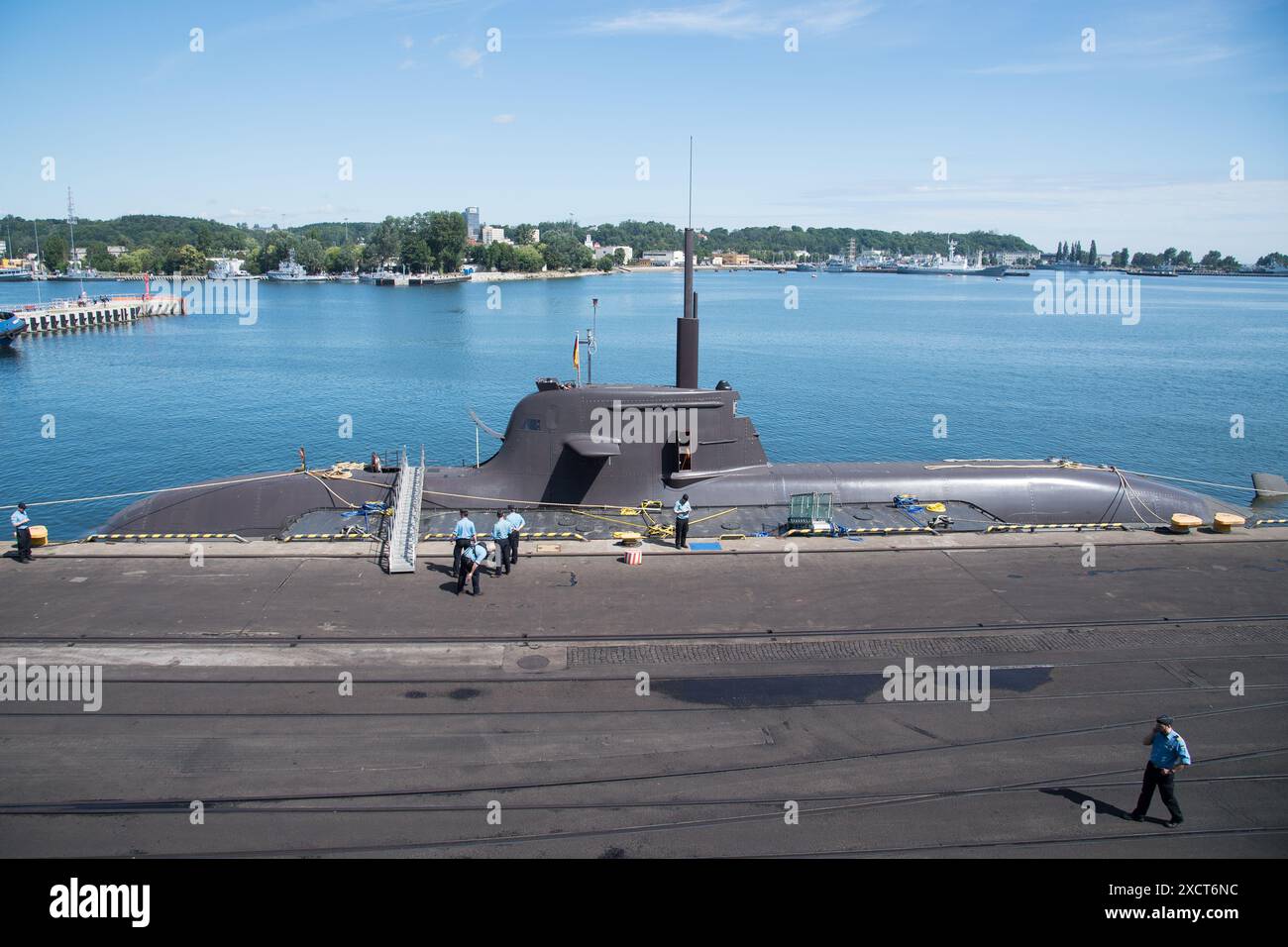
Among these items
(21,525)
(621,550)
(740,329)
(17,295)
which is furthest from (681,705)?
(17,295)

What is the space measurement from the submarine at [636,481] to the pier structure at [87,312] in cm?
9479

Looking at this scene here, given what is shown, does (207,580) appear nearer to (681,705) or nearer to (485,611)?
(485,611)

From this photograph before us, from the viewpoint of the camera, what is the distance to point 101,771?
12.1m

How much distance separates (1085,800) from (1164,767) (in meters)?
1.16

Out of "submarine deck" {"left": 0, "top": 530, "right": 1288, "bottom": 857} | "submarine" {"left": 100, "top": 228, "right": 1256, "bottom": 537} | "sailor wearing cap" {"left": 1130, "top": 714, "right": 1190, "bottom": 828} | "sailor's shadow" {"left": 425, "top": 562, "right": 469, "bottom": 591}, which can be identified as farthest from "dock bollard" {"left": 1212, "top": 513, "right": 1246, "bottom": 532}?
"sailor's shadow" {"left": 425, "top": 562, "right": 469, "bottom": 591}

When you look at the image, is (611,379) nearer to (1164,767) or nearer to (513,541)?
(513,541)

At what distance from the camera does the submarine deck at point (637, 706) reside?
436 inches

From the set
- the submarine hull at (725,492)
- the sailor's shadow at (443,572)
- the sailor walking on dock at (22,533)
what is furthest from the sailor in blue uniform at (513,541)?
the sailor walking on dock at (22,533)

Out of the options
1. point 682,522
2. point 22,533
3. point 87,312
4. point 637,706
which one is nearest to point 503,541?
point 682,522

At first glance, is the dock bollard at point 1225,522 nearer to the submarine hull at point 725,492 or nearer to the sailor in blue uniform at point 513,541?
the submarine hull at point 725,492

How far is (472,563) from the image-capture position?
61.7 ft

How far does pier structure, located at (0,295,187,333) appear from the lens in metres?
109

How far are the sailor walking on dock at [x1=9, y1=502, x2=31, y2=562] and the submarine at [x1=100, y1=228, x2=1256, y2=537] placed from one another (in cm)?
Answer: 470
